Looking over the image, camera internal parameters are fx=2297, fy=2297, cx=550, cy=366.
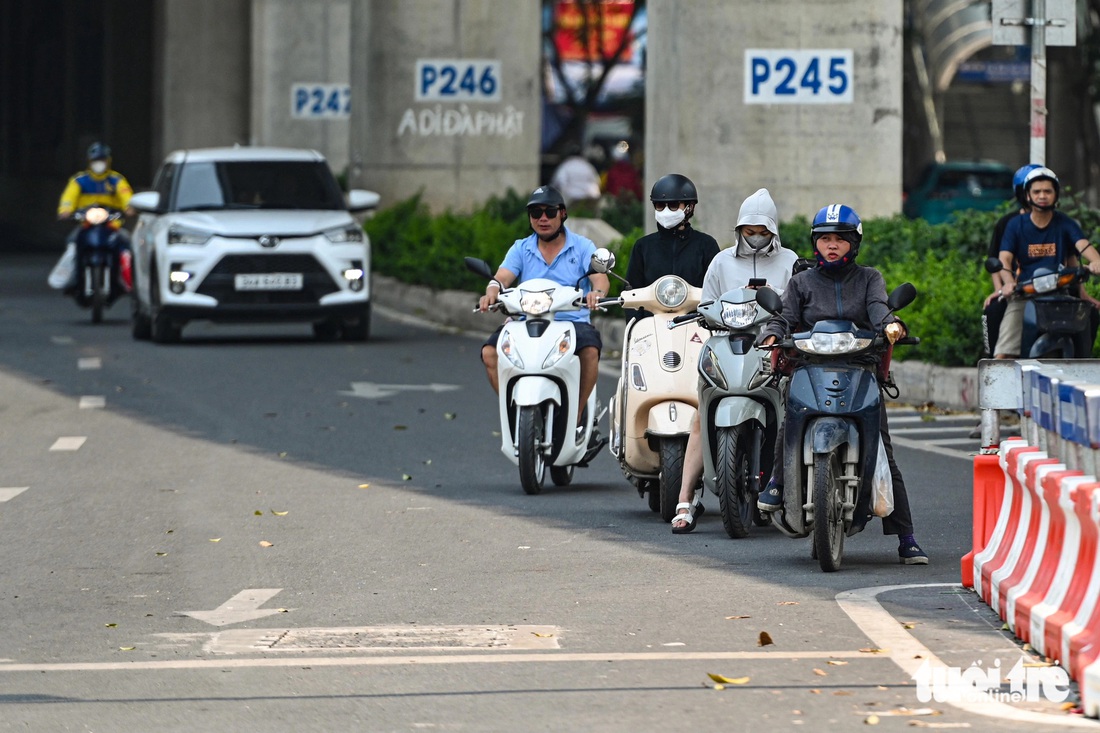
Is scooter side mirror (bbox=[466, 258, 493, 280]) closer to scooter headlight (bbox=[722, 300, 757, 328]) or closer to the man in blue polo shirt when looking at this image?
the man in blue polo shirt

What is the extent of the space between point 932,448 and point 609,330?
732 cm

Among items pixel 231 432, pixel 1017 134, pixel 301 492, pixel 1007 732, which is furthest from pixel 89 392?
pixel 1017 134

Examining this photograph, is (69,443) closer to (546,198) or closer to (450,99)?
(546,198)

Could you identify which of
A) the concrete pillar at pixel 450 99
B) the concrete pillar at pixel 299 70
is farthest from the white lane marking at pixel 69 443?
the concrete pillar at pixel 299 70

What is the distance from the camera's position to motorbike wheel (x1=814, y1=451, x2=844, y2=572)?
8.88 meters

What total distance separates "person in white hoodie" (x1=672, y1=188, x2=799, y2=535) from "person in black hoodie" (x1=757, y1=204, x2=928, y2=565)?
765 millimetres

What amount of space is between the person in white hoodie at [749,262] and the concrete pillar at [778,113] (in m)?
10.1

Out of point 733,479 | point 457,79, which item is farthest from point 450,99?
point 733,479

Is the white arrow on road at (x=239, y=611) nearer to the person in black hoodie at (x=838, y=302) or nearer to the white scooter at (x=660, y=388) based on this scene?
the person in black hoodie at (x=838, y=302)

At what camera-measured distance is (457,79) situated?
31703mm

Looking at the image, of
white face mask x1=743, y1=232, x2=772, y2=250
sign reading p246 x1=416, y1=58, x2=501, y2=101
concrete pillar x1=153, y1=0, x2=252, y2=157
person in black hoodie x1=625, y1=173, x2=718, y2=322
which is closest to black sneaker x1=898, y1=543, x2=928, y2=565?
white face mask x1=743, y1=232, x2=772, y2=250

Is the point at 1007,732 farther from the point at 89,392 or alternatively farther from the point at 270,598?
the point at 89,392

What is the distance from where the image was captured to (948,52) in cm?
6078

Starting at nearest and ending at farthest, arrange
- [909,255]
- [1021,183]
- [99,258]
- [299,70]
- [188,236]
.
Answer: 1. [1021,183]
2. [909,255]
3. [188,236]
4. [99,258]
5. [299,70]
